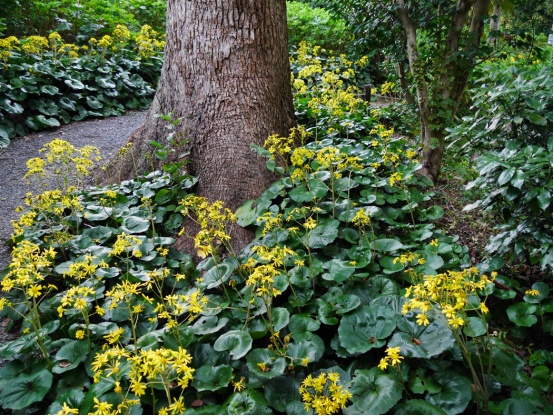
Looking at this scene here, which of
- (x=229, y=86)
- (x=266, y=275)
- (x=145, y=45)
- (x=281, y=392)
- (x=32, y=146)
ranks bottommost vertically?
(x=281, y=392)

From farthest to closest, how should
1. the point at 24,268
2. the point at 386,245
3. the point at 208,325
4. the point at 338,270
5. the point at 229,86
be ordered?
the point at 229,86 → the point at 386,245 → the point at 338,270 → the point at 208,325 → the point at 24,268

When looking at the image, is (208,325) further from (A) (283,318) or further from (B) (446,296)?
(B) (446,296)

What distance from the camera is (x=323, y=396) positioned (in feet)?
5.08

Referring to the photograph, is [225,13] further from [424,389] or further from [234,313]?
[424,389]

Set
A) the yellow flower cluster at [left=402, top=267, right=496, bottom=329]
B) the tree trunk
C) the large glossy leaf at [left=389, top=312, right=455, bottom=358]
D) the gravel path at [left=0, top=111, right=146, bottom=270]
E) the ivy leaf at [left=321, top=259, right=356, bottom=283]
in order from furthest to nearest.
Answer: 1. the gravel path at [left=0, top=111, right=146, bottom=270]
2. the tree trunk
3. the ivy leaf at [left=321, top=259, right=356, bottom=283]
4. the large glossy leaf at [left=389, top=312, right=455, bottom=358]
5. the yellow flower cluster at [left=402, top=267, right=496, bottom=329]

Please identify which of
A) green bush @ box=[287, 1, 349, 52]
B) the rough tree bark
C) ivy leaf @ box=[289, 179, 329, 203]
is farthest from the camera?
Answer: green bush @ box=[287, 1, 349, 52]

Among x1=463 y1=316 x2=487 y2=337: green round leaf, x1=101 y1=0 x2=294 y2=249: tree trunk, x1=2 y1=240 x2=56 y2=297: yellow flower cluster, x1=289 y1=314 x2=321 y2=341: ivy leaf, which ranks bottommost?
x1=289 y1=314 x2=321 y2=341: ivy leaf

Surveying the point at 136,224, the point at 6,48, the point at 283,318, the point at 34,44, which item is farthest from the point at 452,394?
the point at 34,44

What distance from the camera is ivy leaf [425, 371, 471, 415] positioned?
1.57 meters

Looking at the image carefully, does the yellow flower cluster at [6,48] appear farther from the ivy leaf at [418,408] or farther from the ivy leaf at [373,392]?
the ivy leaf at [418,408]

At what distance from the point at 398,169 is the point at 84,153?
232 cm

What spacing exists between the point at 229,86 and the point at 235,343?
75.8 inches

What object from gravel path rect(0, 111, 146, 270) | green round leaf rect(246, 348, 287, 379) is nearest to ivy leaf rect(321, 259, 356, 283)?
green round leaf rect(246, 348, 287, 379)

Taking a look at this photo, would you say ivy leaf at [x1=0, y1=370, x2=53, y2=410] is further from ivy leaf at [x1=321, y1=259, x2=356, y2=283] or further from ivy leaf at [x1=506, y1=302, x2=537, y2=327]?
ivy leaf at [x1=506, y1=302, x2=537, y2=327]
